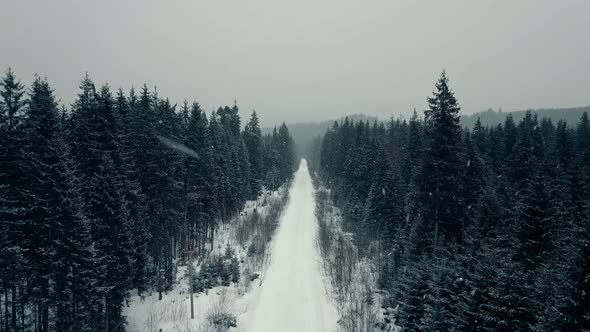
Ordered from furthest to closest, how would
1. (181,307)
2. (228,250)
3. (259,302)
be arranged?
(228,250), (259,302), (181,307)

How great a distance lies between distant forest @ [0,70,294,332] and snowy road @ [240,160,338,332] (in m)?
8.97

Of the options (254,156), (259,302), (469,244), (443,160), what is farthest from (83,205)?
(254,156)

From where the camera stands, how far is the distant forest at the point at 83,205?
18.6 metres

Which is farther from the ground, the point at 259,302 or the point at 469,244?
the point at 469,244

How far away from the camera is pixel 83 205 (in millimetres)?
19562

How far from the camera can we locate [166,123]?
31.1 m

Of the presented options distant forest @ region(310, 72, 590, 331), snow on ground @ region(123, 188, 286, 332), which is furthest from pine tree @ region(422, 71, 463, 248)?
snow on ground @ region(123, 188, 286, 332)

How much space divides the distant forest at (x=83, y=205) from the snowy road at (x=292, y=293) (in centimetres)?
897

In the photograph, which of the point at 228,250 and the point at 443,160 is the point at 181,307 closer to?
the point at 228,250

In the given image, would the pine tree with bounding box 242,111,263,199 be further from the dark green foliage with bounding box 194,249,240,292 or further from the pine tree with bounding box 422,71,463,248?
the pine tree with bounding box 422,71,463,248

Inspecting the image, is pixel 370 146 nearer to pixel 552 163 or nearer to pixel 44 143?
pixel 552 163

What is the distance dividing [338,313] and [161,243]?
661 inches

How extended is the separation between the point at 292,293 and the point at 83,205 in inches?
671

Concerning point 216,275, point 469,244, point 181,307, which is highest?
point 469,244
